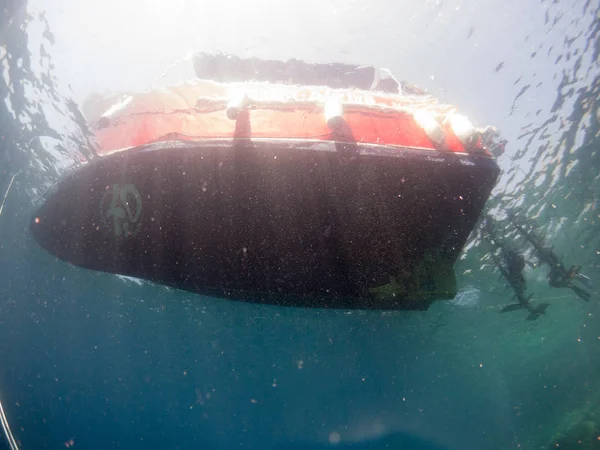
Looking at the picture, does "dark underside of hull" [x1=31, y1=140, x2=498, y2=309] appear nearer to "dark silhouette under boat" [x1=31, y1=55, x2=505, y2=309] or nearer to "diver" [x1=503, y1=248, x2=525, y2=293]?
"dark silhouette under boat" [x1=31, y1=55, x2=505, y2=309]

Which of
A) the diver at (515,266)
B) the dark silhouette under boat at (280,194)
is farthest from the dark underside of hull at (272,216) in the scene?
the diver at (515,266)

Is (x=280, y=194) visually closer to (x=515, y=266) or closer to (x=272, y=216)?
(x=272, y=216)

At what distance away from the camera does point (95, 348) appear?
115 ft

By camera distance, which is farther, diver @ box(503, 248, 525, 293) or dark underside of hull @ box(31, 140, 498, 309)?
diver @ box(503, 248, 525, 293)

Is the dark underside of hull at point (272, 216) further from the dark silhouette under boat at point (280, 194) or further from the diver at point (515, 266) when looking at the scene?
the diver at point (515, 266)

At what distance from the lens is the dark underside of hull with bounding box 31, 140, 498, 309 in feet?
14.9

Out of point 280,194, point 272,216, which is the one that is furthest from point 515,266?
point 280,194

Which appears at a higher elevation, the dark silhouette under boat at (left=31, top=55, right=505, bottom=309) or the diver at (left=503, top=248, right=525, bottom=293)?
the dark silhouette under boat at (left=31, top=55, right=505, bottom=309)

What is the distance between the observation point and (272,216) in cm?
553

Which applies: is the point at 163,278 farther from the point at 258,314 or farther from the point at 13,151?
the point at 258,314

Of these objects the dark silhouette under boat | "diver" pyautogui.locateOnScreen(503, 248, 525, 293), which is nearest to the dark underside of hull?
the dark silhouette under boat

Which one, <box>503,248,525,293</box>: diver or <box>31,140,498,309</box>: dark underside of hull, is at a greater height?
<box>31,140,498,309</box>: dark underside of hull

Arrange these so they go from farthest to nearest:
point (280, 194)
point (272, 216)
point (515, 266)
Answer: point (515, 266), point (272, 216), point (280, 194)

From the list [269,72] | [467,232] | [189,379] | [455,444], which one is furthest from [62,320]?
[455,444]
